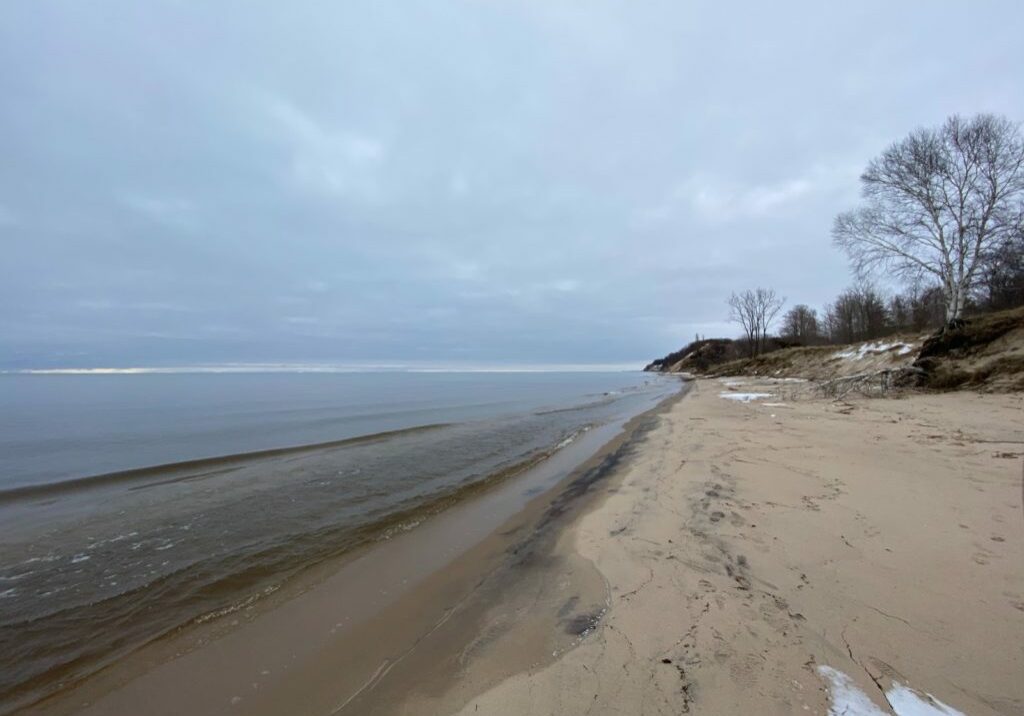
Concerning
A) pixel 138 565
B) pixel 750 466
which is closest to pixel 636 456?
pixel 750 466

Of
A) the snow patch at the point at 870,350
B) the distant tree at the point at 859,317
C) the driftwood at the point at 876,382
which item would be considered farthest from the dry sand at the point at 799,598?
the distant tree at the point at 859,317

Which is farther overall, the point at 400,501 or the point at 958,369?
the point at 958,369

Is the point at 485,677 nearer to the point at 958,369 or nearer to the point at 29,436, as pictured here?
the point at 958,369

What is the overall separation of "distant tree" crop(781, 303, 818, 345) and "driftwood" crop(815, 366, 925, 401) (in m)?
65.8

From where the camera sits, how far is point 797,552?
3979 mm

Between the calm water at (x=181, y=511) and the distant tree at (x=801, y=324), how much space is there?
73.5 meters

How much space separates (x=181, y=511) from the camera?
7504 millimetres

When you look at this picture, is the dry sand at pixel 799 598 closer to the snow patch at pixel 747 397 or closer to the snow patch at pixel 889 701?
the snow patch at pixel 889 701

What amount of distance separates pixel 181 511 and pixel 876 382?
2025 cm

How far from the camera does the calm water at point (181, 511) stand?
13.8 feet

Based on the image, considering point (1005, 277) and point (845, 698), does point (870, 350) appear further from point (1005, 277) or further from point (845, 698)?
point (845, 698)

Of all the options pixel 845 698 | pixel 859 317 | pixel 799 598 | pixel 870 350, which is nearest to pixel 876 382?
pixel 870 350

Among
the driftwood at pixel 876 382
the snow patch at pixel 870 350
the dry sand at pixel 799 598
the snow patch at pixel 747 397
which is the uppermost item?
the snow patch at pixel 870 350

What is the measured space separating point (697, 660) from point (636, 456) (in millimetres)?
7371
